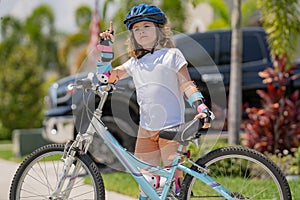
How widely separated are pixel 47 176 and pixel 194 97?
4.18ft

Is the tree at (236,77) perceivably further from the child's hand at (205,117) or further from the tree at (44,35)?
the tree at (44,35)

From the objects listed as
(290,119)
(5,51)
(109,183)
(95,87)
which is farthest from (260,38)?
(5,51)

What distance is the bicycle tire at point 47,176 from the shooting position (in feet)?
14.6

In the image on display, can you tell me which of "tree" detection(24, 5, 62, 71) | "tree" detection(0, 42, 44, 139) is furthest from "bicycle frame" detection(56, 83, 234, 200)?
"tree" detection(24, 5, 62, 71)

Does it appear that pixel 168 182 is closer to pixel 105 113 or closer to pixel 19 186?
pixel 19 186

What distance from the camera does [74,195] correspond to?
4766 mm

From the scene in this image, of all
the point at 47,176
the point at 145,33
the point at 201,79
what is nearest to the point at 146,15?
the point at 145,33

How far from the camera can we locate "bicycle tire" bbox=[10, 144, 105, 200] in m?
4.46

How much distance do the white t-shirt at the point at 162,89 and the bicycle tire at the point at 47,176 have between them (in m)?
0.51

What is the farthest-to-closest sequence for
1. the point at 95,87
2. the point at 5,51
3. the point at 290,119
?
the point at 5,51, the point at 290,119, the point at 95,87

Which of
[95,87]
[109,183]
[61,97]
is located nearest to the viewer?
[95,87]

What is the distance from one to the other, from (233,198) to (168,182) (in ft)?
1.48

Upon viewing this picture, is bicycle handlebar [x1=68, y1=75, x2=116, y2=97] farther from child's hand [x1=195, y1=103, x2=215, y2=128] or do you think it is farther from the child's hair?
child's hand [x1=195, y1=103, x2=215, y2=128]

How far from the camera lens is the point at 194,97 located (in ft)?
14.4
